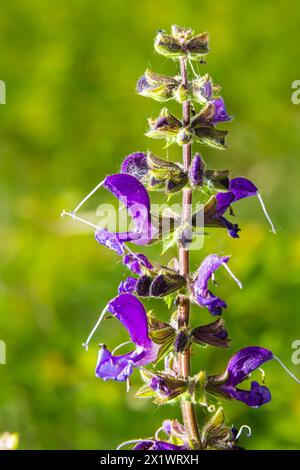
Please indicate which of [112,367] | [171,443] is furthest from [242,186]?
[171,443]

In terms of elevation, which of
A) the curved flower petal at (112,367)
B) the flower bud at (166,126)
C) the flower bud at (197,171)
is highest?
the flower bud at (166,126)

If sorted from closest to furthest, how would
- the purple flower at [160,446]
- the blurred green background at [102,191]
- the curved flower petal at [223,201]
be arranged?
the purple flower at [160,446], the curved flower petal at [223,201], the blurred green background at [102,191]

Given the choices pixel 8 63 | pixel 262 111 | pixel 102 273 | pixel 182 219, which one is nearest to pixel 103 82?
pixel 8 63

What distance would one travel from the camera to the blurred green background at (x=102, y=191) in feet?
12.0

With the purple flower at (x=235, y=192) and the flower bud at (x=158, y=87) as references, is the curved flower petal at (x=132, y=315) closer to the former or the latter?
the purple flower at (x=235, y=192)

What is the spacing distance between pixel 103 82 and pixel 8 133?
940 millimetres

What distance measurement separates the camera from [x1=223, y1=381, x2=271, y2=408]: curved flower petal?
2.03m

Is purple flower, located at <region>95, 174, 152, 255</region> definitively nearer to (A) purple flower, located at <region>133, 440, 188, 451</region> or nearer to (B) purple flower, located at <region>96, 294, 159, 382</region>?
(B) purple flower, located at <region>96, 294, 159, 382</region>

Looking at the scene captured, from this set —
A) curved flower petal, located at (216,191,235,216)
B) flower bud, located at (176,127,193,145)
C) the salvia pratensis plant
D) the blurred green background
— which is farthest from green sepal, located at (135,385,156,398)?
the blurred green background

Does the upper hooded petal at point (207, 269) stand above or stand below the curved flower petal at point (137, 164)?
below

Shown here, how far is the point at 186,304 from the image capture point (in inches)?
79.3

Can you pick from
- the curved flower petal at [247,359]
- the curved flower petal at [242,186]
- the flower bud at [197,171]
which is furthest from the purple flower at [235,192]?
the curved flower petal at [247,359]

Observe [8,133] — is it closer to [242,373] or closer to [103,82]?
[103,82]

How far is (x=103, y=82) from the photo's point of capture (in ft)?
23.0
